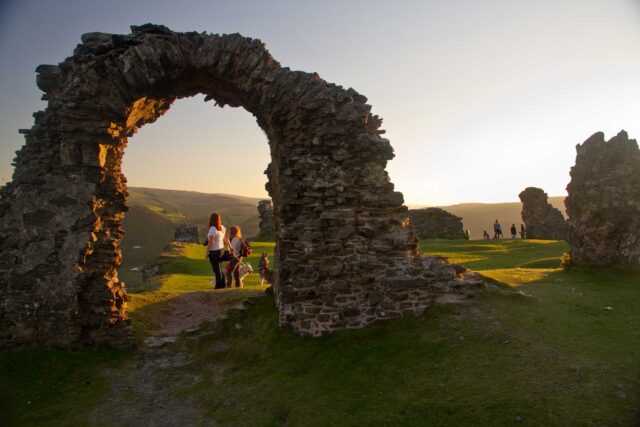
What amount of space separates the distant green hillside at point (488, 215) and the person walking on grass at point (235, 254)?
79.3m

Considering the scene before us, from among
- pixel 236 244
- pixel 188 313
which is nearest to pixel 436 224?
pixel 236 244

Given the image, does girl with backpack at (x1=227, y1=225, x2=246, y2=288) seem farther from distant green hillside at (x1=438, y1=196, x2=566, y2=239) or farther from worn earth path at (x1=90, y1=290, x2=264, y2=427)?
distant green hillside at (x1=438, y1=196, x2=566, y2=239)

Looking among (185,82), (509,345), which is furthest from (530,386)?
(185,82)

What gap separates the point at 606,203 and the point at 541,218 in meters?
27.6

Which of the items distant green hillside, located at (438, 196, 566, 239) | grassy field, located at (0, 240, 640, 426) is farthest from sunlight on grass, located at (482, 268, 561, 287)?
distant green hillside, located at (438, 196, 566, 239)

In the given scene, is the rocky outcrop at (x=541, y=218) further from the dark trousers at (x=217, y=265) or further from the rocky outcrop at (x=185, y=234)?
the dark trousers at (x=217, y=265)

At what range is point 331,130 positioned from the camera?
9.66 meters

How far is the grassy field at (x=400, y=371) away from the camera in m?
6.02

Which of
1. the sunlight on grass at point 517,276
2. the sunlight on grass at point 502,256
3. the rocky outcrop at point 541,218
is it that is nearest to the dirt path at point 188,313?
the sunlight on grass at point 517,276

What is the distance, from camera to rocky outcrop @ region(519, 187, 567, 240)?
124ft

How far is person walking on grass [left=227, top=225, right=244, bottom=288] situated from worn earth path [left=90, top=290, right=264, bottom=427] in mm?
2638

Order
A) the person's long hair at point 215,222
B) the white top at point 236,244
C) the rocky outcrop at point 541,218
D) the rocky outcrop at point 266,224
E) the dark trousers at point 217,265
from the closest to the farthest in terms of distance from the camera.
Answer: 1. the person's long hair at point 215,222
2. the dark trousers at point 217,265
3. the white top at point 236,244
4. the rocky outcrop at point 266,224
5. the rocky outcrop at point 541,218

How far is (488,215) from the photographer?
357 ft

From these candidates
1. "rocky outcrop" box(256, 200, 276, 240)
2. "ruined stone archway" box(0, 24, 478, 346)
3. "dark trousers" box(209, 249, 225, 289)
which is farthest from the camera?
"rocky outcrop" box(256, 200, 276, 240)
